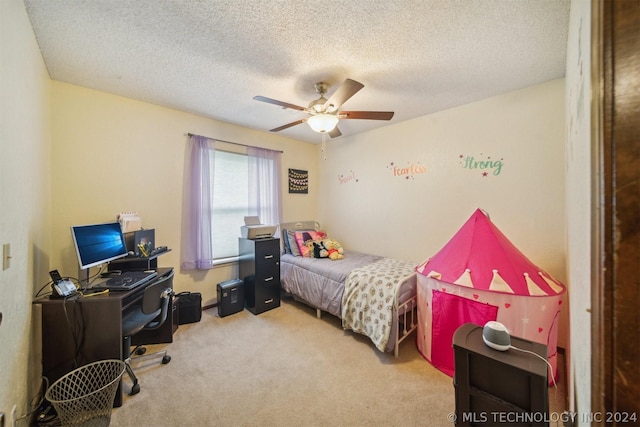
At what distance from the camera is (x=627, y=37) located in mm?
410

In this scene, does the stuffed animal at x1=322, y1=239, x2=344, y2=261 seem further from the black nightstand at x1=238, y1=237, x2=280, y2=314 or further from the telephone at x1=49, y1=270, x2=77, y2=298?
the telephone at x1=49, y1=270, x2=77, y2=298

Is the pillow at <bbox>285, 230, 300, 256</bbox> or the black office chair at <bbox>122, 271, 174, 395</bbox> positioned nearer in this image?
the black office chair at <bbox>122, 271, 174, 395</bbox>

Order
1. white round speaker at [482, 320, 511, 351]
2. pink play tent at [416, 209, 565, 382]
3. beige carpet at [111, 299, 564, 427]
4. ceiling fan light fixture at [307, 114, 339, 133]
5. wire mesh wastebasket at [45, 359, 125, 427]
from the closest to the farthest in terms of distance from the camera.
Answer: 1. white round speaker at [482, 320, 511, 351]
2. wire mesh wastebasket at [45, 359, 125, 427]
3. beige carpet at [111, 299, 564, 427]
4. pink play tent at [416, 209, 565, 382]
5. ceiling fan light fixture at [307, 114, 339, 133]

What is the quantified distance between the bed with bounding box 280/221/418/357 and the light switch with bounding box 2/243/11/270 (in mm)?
2391

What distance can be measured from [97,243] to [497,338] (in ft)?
9.32

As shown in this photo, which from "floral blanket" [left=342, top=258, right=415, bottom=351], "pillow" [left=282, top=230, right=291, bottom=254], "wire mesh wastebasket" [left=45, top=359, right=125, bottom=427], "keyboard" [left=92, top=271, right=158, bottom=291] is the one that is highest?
"pillow" [left=282, top=230, right=291, bottom=254]

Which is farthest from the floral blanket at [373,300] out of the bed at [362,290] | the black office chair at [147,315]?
the black office chair at [147,315]

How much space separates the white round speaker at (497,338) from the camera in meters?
1.11

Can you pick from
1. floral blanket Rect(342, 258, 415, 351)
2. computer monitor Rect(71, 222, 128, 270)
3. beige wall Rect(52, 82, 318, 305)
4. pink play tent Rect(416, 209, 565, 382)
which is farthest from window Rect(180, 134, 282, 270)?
pink play tent Rect(416, 209, 565, 382)

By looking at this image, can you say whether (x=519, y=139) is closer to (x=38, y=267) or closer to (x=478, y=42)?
(x=478, y=42)

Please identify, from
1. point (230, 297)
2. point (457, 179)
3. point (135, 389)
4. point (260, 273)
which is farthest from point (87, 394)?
point (457, 179)

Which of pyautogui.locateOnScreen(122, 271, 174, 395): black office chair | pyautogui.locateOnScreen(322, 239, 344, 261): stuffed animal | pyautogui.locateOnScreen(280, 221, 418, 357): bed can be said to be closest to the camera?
pyautogui.locateOnScreen(122, 271, 174, 395): black office chair

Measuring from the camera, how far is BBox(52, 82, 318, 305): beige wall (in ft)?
7.42

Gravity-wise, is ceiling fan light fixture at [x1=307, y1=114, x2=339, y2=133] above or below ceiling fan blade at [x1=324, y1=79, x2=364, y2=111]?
below
